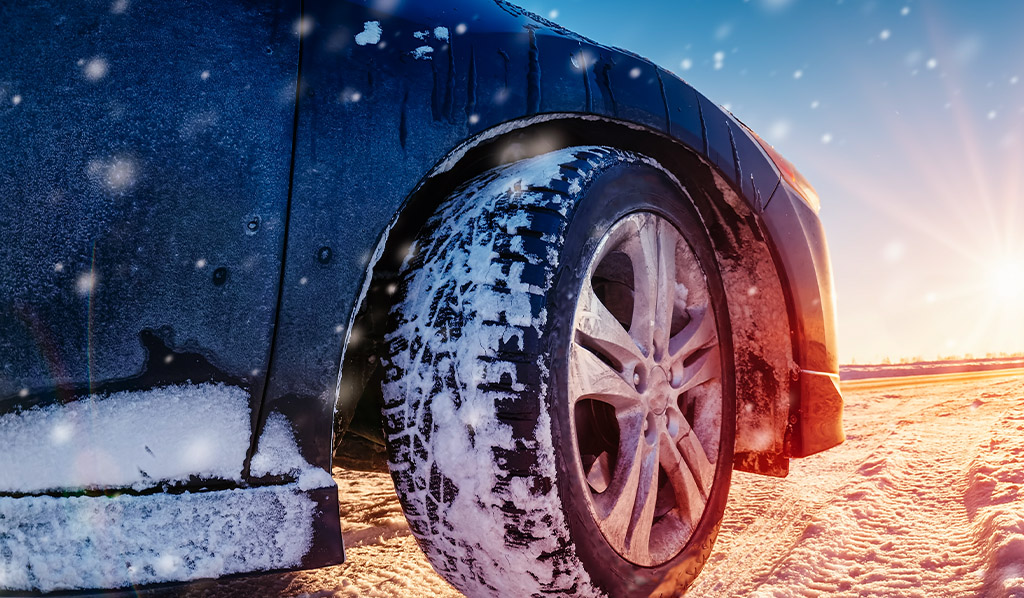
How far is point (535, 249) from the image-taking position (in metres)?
1.23

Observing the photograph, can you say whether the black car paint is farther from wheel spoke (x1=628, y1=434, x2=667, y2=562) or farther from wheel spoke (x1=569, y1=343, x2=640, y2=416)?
wheel spoke (x1=628, y1=434, x2=667, y2=562)

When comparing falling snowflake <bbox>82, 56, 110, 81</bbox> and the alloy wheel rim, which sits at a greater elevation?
falling snowflake <bbox>82, 56, 110, 81</bbox>

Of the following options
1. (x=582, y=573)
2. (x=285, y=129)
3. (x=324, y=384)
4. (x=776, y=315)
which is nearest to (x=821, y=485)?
(x=776, y=315)

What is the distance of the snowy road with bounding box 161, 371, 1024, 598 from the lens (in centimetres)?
178

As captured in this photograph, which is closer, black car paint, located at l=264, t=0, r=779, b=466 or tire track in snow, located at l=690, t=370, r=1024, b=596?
black car paint, located at l=264, t=0, r=779, b=466

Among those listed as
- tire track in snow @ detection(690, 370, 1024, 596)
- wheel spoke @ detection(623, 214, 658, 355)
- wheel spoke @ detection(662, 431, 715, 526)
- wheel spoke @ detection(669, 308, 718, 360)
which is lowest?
tire track in snow @ detection(690, 370, 1024, 596)

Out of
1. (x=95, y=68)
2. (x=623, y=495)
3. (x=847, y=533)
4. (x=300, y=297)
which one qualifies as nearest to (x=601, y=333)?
(x=623, y=495)

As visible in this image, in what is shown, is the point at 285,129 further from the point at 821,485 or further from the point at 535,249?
the point at 821,485

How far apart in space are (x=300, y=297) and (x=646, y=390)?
86cm

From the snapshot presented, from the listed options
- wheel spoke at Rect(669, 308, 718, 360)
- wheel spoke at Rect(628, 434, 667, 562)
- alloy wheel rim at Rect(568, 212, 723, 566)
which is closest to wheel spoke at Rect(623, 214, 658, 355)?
alloy wheel rim at Rect(568, 212, 723, 566)

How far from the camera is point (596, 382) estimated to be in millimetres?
1362

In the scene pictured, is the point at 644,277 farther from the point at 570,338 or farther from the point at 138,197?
the point at 138,197

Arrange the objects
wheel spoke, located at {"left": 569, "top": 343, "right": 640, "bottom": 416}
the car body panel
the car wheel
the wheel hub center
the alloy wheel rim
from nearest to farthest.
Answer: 1. the car body panel
2. the car wheel
3. wheel spoke, located at {"left": 569, "top": 343, "right": 640, "bottom": 416}
4. the alloy wheel rim
5. the wheel hub center

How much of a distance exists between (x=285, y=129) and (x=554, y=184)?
1.79 ft
